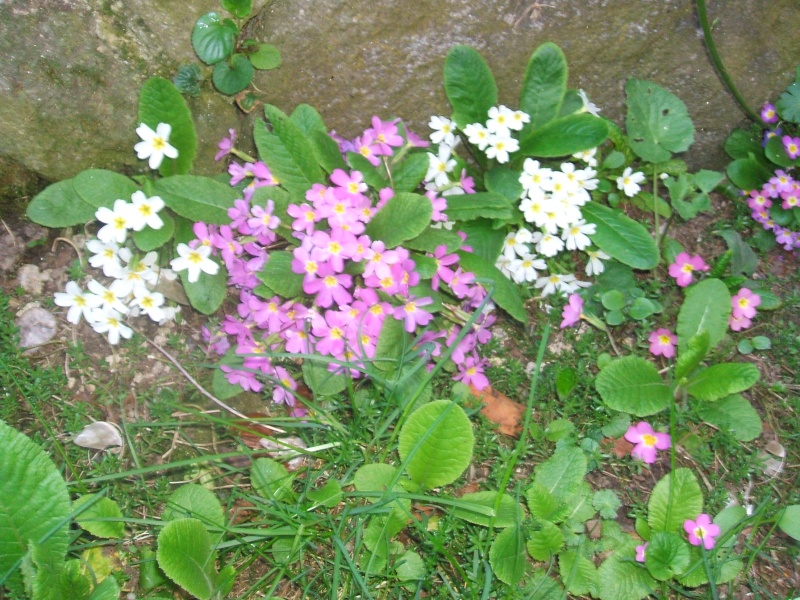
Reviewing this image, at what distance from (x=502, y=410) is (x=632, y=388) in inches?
20.4

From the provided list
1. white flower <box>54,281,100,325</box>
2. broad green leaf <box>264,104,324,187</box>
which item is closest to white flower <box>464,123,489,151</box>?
broad green leaf <box>264,104,324,187</box>

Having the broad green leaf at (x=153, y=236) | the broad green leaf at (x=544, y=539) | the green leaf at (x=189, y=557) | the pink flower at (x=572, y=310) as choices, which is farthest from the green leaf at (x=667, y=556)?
the broad green leaf at (x=153, y=236)

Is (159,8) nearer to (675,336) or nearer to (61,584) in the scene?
(61,584)

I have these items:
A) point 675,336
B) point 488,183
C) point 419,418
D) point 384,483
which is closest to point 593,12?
point 488,183

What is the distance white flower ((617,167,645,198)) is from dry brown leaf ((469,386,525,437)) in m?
1.12

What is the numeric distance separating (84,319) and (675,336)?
2.46 m

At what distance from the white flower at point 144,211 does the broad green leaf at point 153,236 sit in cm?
3

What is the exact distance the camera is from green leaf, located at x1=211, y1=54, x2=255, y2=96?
9.66 feet

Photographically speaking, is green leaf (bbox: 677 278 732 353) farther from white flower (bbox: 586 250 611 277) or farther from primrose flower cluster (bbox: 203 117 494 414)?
primrose flower cluster (bbox: 203 117 494 414)

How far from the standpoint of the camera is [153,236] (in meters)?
2.82

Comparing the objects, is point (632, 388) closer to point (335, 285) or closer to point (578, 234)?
point (578, 234)

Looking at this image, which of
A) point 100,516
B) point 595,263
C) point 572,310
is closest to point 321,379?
point 100,516

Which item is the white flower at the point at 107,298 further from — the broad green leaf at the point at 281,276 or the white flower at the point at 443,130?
the white flower at the point at 443,130

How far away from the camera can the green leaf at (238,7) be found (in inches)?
113
